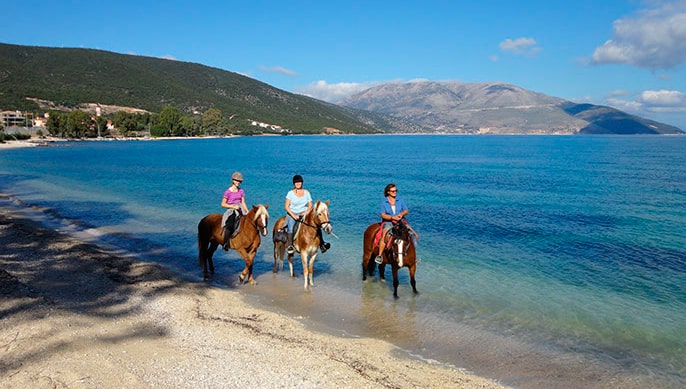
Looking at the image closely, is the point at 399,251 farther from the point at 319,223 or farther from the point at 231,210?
the point at 231,210

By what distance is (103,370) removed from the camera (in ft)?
22.5

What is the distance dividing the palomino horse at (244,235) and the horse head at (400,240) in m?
3.20

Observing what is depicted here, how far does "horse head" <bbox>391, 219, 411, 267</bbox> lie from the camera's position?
10.9 m

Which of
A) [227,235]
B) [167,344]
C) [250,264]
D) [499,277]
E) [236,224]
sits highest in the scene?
[236,224]

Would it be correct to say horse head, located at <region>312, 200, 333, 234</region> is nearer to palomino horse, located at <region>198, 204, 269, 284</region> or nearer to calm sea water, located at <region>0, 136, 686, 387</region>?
palomino horse, located at <region>198, 204, 269, 284</region>

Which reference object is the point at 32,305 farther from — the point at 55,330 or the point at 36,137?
the point at 36,137

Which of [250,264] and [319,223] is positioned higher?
[319,223]

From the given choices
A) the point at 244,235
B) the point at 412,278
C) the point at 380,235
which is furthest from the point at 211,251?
the point at 412,278

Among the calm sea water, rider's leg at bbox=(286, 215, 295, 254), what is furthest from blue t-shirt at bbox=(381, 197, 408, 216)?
rider's leg at bbox=(286, 215, 295, 254)

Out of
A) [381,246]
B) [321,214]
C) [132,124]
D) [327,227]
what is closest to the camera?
[327,227]

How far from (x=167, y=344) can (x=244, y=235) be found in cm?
428

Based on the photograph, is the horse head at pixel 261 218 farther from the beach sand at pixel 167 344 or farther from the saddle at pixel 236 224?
the beach sand at pixel 167 344

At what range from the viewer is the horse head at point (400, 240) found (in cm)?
1089

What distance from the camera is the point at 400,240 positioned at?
10.9m
